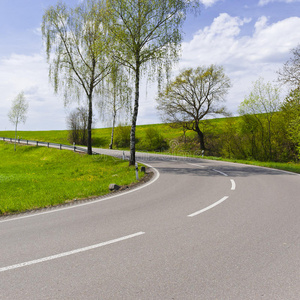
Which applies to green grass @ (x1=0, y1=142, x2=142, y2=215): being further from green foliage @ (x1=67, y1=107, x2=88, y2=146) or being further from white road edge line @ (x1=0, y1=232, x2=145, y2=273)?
green foliage @ (x1=67, y1=107, x2=88, y2=146)

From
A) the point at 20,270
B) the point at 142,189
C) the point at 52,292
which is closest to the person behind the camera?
the point at 52,292

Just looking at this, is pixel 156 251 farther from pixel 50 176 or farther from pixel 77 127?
pixel 77 127

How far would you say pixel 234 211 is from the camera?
693cm

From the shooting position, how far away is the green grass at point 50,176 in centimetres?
1001

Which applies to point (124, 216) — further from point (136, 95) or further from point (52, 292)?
point (136, 95)

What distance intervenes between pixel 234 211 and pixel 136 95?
1302cm

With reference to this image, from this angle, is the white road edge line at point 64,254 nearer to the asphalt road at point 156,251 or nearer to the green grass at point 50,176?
the asphalt road at point 156,251

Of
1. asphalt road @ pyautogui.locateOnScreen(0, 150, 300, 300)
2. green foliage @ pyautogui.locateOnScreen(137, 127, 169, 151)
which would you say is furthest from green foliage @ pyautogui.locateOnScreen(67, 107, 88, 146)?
asphalt road @ pyautogui.locateOnScreen(0, 150, 300, 300)

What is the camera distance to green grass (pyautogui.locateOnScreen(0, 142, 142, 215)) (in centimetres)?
1001

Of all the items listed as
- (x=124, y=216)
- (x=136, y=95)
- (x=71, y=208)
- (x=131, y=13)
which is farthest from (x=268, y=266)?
(x=131, y=13)

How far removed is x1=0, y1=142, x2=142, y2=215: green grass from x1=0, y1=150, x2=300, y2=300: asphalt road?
7.48ft

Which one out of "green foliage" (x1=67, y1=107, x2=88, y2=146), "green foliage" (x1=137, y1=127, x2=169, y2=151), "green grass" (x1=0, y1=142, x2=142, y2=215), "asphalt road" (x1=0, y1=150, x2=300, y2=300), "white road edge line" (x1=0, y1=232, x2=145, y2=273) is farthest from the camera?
"green foliage" (x1=67, y1=107, x2=88, y2=146)

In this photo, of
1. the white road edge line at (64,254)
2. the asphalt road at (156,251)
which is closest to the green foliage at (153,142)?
the asphalt road at (156,251)

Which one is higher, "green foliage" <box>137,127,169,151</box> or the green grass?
"green foliage" <box>137,127,169,151</box>
